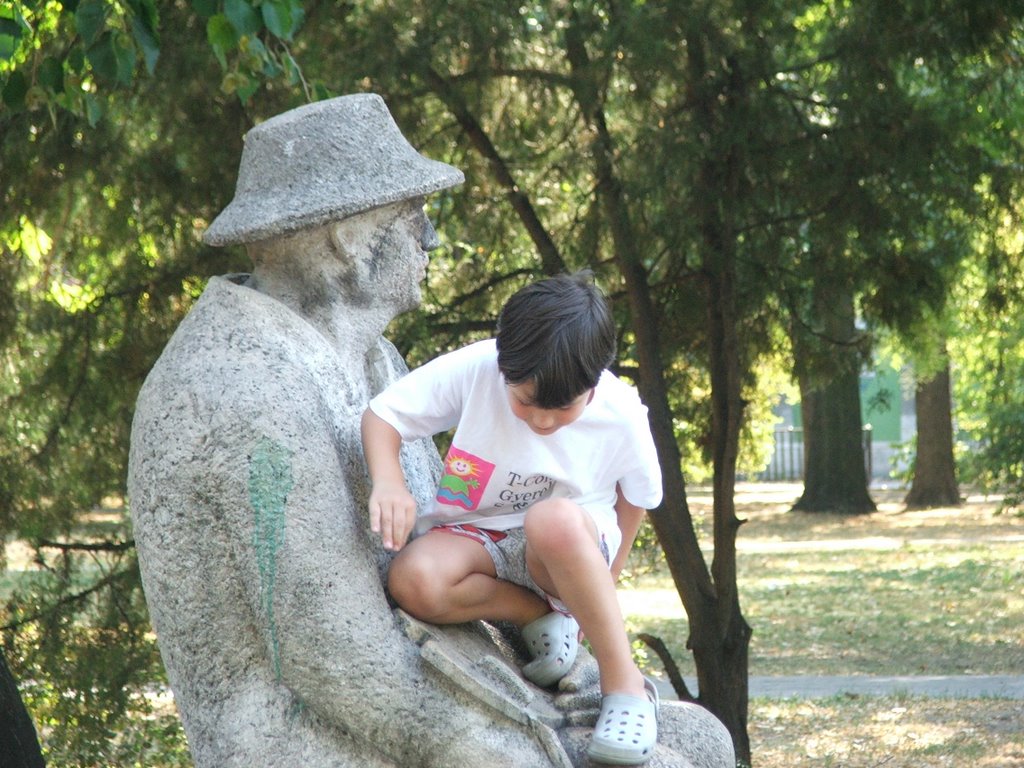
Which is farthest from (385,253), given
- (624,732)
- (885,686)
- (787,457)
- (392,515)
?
(787,457)

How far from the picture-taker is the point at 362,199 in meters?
2.60

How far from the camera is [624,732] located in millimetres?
2377

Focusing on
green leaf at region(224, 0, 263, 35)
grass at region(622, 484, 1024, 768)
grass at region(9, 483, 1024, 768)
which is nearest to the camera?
green leaf at region(224, 0, 263, 35)

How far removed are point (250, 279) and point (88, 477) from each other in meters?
3.82

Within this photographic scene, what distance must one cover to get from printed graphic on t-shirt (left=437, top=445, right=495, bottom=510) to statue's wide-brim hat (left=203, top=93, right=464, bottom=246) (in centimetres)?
48

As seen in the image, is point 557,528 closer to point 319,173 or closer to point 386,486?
point 386,486

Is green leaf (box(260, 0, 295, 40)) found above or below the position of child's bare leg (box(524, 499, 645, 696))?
above

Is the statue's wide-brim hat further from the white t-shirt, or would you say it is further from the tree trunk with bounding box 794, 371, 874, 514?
the tree trunk with bounding box 794, 371, 874, 514

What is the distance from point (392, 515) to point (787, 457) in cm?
2901

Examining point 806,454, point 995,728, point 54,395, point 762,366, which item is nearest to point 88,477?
point 54,395

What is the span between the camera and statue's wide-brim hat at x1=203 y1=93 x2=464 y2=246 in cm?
258

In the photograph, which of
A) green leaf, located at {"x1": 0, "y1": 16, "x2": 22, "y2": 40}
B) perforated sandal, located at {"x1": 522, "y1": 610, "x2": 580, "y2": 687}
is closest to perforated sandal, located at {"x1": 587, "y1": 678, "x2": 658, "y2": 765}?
perforated sandal, located at {"x1": 522, "y1": 610, "x2": 580, "y2": 687}

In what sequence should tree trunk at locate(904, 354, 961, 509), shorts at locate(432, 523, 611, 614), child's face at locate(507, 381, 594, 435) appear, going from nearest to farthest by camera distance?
child's face at locate(507, 381, 594, 435) < shorts at locate(432, 523, 611, 614) < tree trunk at locate(904, 354, 961, 509)

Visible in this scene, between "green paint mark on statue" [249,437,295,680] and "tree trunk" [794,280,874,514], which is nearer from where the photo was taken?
"green paint mark on statue" [249,437,295,680]
